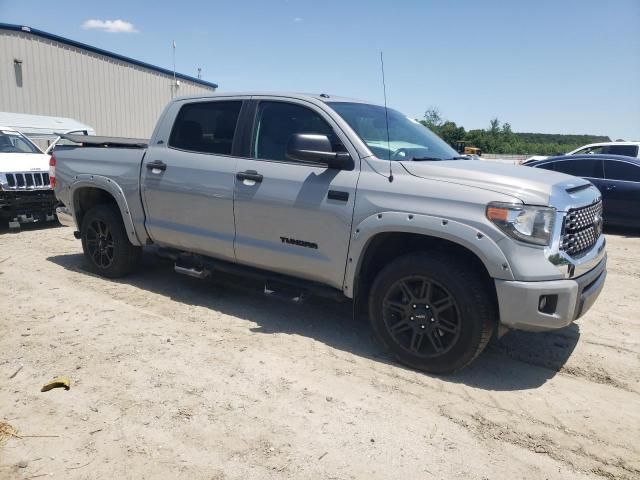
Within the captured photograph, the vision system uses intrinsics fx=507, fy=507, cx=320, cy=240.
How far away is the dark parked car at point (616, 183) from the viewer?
977 cm

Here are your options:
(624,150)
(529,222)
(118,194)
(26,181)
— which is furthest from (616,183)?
(26,181)

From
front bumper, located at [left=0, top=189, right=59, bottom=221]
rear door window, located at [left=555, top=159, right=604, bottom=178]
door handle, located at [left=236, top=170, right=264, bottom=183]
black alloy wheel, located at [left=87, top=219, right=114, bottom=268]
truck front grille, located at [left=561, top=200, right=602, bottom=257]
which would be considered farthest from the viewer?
rear door window, located at [left=555, top=159, right=604, bottom=178]

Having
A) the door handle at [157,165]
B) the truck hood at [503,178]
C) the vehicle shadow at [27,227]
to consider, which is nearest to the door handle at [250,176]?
the door handle at [157,165]

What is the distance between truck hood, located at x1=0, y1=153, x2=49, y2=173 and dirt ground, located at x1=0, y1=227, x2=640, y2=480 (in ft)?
13.4

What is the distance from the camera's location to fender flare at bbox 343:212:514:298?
3.26 metres

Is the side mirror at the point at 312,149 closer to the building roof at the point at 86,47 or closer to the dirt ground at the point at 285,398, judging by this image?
the dirt ground at the point at 285,398

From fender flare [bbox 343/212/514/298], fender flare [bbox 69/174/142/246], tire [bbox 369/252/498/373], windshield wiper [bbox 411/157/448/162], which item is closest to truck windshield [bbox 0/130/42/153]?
fender flare [bbox 69/174/142/246]

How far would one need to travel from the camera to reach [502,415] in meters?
3.18

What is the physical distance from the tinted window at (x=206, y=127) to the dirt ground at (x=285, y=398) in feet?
5.17

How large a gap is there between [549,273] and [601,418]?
96 centimetres

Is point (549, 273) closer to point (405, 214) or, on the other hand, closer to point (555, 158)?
point (405, 214)

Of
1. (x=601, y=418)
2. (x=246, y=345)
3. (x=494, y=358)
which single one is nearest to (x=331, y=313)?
(x=246, y=345)

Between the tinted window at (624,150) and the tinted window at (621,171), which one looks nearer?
the tinted window at (621,171)

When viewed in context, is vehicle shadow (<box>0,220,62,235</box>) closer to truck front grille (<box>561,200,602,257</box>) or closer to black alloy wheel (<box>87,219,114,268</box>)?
black alloy wheel (<box>87,219,114,268</box>)
